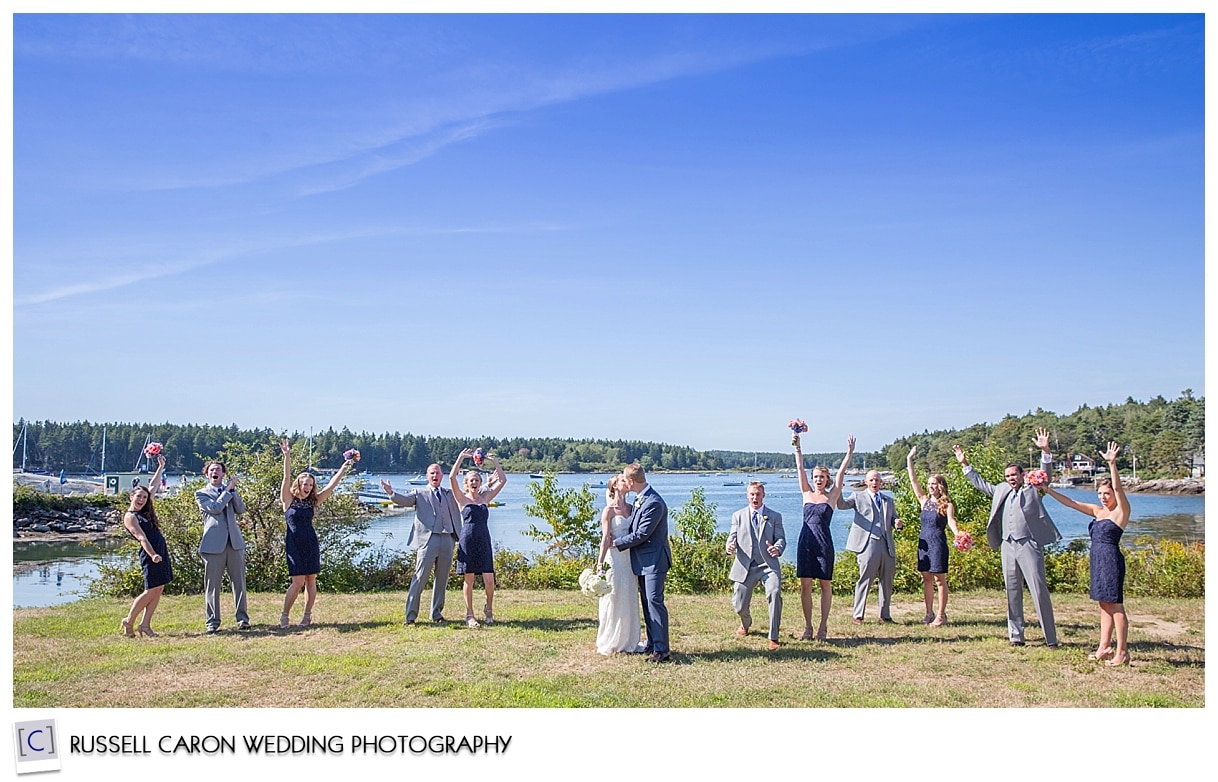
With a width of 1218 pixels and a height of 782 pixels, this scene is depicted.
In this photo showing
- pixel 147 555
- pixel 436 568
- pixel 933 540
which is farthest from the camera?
pixel 933 540

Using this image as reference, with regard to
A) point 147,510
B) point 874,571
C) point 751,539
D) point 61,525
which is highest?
point 147,510

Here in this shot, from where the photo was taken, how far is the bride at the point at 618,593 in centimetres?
817

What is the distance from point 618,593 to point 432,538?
245 centimetres

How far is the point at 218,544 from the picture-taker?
368 inches

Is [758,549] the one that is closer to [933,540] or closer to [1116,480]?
[933,540]

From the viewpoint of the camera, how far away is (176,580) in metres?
13.1

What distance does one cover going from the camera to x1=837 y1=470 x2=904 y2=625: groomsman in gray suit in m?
9.81

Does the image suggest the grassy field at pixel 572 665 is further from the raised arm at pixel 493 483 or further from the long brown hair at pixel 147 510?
the raised arm at pixel 493 483

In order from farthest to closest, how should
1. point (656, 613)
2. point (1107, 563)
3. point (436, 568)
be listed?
point (436, 568) < point (656, 613) < point (1107, 563)

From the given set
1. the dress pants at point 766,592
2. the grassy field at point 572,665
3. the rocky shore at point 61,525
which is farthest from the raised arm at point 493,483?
the rocky shore at point 61,525

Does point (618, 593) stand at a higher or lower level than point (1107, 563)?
lower

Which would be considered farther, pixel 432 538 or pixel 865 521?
pixel 865 521

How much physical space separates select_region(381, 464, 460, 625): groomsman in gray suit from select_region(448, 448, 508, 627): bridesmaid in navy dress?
0.44 feet
